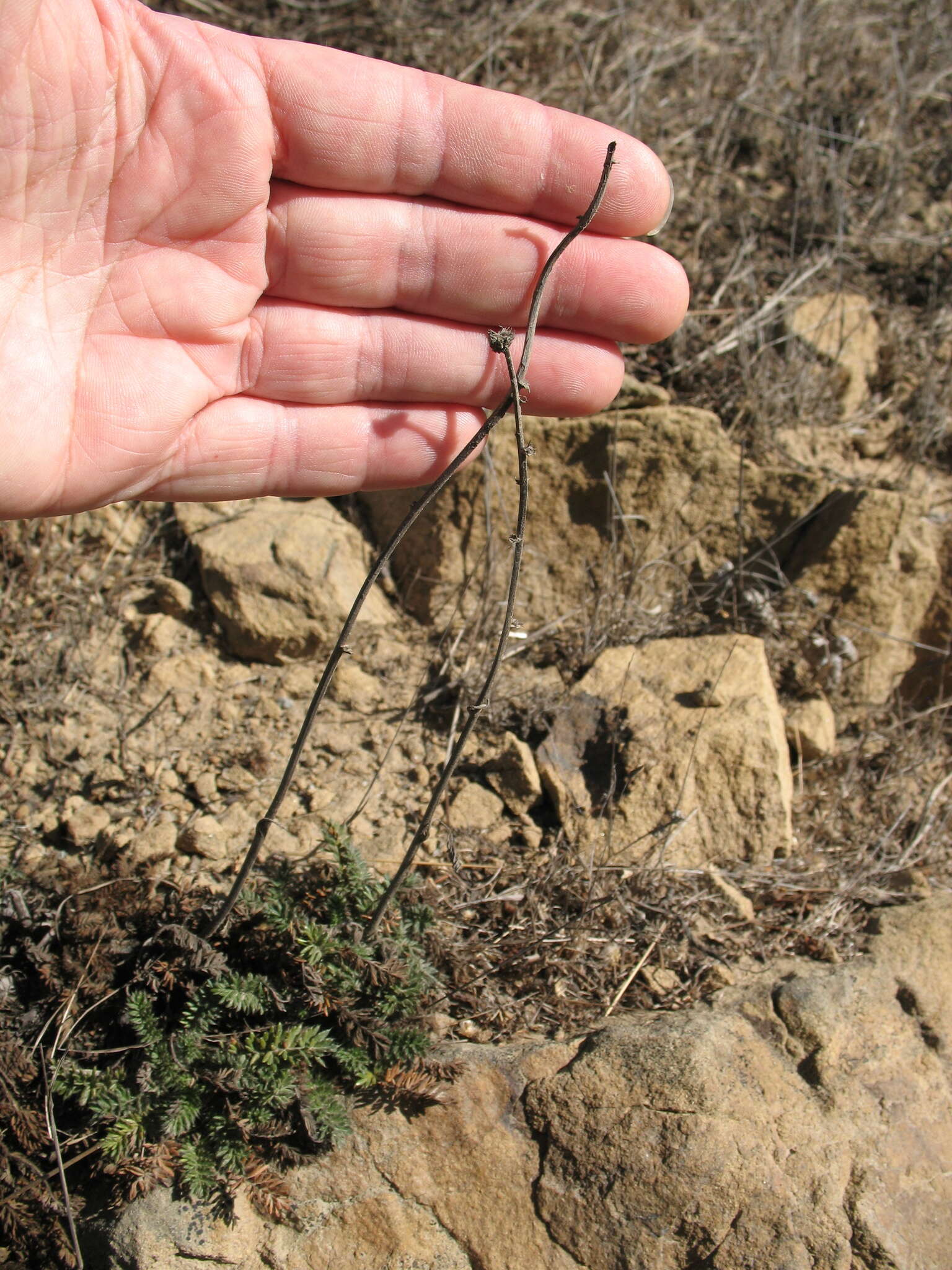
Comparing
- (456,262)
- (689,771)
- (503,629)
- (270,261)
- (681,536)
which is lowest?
(689,771)

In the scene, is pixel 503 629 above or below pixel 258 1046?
above

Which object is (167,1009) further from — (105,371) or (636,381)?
(636,381)

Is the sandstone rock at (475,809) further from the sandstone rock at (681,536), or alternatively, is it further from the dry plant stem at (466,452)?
the dry plant stem at (466,452)

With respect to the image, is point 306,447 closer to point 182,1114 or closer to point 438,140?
point 438,140

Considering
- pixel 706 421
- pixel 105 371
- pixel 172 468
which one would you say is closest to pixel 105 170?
pixel 105 371

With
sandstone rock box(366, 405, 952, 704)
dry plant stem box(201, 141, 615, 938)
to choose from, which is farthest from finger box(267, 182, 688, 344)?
sandstone rock box(366, 405, 952, 704)

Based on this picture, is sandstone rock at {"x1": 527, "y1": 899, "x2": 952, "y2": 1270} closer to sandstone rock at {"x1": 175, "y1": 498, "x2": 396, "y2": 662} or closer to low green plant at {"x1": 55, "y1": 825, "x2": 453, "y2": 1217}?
low green plant at {"x1": 55, "y1": 825, "x2": 453, "y2": 1217}

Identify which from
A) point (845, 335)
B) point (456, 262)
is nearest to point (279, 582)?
point (456, 262)
